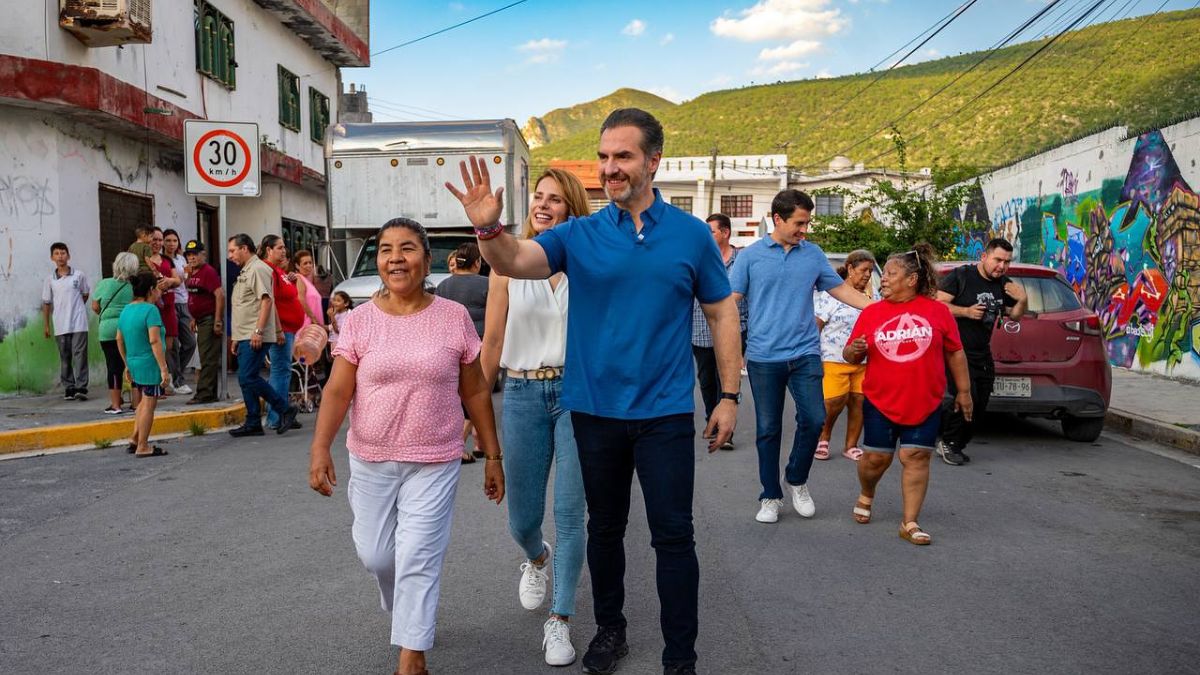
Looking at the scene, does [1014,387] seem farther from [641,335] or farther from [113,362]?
[113,362]

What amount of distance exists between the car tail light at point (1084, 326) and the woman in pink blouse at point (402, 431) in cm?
683

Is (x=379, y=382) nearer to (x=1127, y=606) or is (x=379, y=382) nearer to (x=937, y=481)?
(x=1127, y=606)

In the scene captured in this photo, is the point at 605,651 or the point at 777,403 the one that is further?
the point at 777,403

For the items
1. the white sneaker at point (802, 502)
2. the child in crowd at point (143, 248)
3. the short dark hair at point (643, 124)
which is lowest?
the white sneaker at point (802, 502)

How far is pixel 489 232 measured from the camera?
313 cm

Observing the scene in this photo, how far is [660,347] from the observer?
136 inches

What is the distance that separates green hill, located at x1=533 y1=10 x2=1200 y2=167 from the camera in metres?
48.3

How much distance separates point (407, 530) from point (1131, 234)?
45.4ft

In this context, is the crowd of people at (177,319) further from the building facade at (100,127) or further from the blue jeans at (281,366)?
the building facade at (100,127)

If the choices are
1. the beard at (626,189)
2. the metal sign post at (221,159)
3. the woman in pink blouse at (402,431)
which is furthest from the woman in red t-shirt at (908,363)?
the metal sign post at (221,159)

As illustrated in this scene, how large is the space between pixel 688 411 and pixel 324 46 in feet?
73.9

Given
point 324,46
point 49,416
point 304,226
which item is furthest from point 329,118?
point 49,416

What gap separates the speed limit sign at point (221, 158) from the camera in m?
10.9

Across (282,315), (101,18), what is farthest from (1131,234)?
(101,18)
